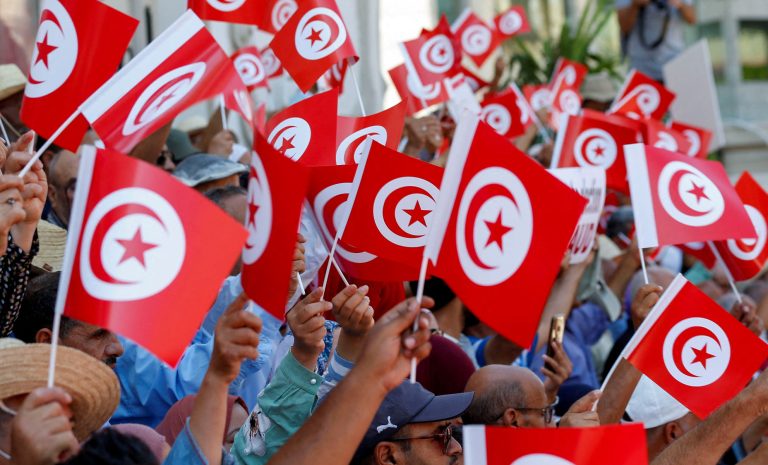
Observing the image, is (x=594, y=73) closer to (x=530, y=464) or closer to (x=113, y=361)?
(x=113, y=361)

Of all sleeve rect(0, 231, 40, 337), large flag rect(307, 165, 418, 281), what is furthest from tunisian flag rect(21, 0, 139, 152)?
large flag rect(307, 165, 418, 281)

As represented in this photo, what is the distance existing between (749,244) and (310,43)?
215 cm

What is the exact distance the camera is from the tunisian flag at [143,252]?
2.84 metres

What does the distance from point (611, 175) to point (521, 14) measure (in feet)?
11.0

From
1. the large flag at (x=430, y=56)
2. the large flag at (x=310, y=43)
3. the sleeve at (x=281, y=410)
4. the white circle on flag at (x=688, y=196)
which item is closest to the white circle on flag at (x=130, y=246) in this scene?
the sleeve at (x=281, y=410)

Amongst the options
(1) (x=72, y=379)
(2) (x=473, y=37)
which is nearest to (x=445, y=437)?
(1) (x=72, y=379)

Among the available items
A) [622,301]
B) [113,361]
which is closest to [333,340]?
[113,361]

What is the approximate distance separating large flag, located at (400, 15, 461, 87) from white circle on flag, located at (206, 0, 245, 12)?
104 inches

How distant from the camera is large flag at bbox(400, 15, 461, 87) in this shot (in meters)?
8.19

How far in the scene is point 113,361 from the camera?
4242 mm

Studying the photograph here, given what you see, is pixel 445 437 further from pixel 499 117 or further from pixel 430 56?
pixel 499 117

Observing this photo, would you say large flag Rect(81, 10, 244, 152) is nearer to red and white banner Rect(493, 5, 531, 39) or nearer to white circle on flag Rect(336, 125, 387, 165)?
white circle on flag Rect(336, 125, 387, 165)

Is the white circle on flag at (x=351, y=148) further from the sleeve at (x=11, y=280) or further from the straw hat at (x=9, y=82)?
the straw hat at (x=9, y=82)

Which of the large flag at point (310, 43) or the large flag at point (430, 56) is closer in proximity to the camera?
the large flag at point (310, 43)
